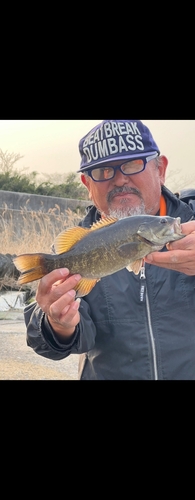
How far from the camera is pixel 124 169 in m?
2.30

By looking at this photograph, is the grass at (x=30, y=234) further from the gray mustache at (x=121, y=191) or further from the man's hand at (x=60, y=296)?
the man's hand at (x=60, y=296)

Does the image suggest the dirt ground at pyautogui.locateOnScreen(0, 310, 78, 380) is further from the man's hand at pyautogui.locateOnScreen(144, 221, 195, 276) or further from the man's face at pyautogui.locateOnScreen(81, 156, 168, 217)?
the man's hand at pyautogui.locateOnScreen(144, 221, 195, 276)

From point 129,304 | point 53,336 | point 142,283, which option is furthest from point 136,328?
point 53,336

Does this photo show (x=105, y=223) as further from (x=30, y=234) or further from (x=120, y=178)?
(x=30, y=234)

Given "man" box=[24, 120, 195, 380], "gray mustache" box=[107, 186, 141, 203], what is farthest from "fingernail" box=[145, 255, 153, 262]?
"gray mustache" box=[107, 186, 141, 203]

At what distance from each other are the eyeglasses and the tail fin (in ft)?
2.58

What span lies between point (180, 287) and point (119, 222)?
0.75 m

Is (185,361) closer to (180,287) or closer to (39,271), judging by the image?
(180,287)

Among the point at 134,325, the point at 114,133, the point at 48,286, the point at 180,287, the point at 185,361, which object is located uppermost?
the point at 114,133

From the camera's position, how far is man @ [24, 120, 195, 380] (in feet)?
7.16

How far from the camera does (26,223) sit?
7.39 meters

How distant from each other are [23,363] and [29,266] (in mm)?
3118

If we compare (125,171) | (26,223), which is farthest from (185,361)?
(26,223)

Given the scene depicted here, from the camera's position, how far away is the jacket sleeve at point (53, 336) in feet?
6.72
